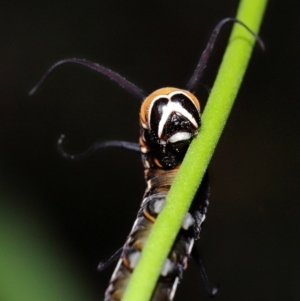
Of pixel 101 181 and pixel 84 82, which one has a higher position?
pixel 84 82

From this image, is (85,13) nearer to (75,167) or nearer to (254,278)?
(75,167)

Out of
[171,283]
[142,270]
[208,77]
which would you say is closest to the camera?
[142,270]

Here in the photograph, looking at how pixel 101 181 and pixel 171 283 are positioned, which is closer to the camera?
pixel 171 283

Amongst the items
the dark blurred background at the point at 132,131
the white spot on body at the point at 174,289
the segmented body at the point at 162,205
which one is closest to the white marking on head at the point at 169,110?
the segmented body at the point at 162,205

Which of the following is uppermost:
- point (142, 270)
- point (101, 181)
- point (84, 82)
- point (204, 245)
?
point (142, 270)

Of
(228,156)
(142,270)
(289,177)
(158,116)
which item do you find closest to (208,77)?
(228,156)

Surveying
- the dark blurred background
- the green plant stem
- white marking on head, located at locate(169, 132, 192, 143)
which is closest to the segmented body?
white marking on head, located at locate(169, 132, 192, 143)

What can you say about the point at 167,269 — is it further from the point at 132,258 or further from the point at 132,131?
the point at 132,131
